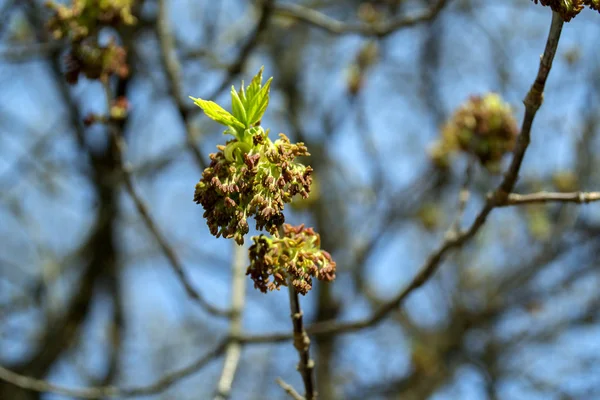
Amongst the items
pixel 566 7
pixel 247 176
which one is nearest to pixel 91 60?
pixel 247 176

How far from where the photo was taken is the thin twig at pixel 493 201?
4.83 ft

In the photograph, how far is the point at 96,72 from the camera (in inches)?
104

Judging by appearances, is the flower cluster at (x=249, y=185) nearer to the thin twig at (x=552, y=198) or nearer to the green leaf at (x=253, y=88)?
the green leaf at (x=253, y=88)

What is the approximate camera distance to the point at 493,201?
207cm

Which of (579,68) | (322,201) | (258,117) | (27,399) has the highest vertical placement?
(579,68)

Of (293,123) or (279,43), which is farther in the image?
(279,43)

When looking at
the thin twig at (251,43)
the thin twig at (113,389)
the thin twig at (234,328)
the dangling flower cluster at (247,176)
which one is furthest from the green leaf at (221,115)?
the thin twig at (251,43)

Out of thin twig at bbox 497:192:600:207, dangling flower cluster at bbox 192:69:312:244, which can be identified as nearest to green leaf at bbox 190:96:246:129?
dangling flower cluster at bbox 192:69:312:244

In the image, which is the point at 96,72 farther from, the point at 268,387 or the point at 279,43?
the point at 268,387

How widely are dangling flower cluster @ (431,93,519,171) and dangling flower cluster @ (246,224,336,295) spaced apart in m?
1.90

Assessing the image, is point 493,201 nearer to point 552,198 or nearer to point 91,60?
point 552,198

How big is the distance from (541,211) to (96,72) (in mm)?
5124

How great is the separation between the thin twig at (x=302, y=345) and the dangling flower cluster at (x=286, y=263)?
0.07 metres

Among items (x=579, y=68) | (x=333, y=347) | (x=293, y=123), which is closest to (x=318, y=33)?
(x=293, y=123)
